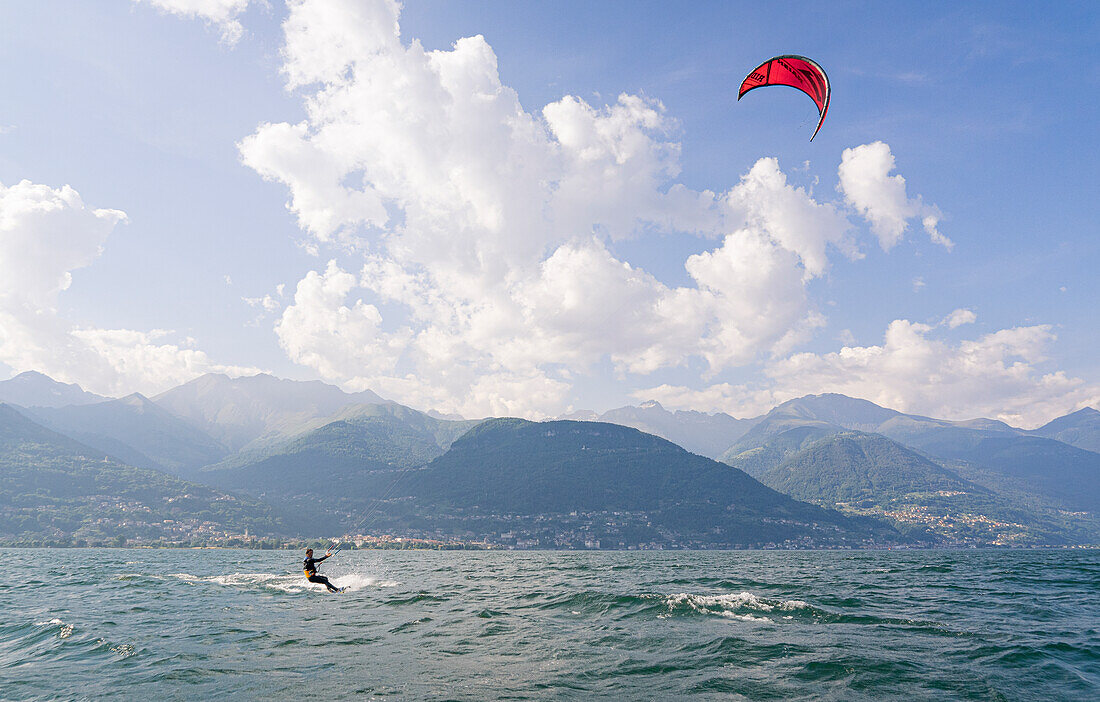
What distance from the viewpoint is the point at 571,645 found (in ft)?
68.6

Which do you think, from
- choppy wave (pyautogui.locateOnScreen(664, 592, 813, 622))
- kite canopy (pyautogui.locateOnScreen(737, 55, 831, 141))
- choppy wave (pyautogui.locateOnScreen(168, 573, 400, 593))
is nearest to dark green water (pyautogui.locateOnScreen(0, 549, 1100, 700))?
choppy wave (pyautogui.locateOnScreen(664, 592, 813, 622))

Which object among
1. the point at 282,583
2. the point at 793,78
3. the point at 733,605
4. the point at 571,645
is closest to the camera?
the point at 571,645

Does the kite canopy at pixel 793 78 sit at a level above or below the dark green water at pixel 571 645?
above

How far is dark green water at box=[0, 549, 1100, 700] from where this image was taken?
15398 mm

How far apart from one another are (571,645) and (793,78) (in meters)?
28.1

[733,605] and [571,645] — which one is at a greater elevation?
[571,645]

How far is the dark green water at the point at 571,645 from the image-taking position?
50.5 ft

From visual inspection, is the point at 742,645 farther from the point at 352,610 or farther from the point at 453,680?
the point at 352,610

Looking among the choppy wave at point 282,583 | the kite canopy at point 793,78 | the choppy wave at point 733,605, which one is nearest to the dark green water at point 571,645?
the choppy wave at point 733,605

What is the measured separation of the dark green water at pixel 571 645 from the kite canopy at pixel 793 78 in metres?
22.1

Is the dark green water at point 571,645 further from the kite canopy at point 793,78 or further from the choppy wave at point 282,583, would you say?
the kite canopy at point 793,78

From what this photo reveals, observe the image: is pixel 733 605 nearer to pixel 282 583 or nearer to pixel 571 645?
pixel 571 645

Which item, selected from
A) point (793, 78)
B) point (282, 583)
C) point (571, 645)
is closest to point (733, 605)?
point (571, 645)

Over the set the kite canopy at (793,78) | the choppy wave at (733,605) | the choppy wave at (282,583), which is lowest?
the choppy wave at (282,583)
